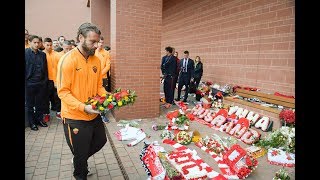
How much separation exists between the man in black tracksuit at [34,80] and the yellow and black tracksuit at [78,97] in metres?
3.65

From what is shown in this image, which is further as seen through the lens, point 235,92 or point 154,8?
point 235,92

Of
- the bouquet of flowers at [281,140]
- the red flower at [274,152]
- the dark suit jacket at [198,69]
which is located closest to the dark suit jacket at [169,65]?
the dark suit jacket at [198,69]

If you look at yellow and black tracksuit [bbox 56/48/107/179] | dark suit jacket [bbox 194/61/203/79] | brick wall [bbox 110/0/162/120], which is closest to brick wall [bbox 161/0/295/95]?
dark suit jacket [bbox 194/61/203/79]

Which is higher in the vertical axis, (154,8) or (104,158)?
(154,8)

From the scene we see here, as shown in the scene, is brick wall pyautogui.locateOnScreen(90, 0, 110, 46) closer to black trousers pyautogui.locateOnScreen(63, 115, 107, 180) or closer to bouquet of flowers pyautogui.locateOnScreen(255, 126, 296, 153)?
bouquet of flowers pyautogui.locateOnScreen(255, 126, 296, 153)

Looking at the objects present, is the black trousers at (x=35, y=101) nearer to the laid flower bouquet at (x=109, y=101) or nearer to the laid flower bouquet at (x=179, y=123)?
the laid flower bouquet at (x=179, y=123)

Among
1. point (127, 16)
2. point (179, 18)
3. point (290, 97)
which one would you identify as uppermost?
point (179, 18)

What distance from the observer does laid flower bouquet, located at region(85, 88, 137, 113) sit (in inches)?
124

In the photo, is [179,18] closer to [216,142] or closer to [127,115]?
[127,115]

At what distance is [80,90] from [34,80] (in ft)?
A: 12.6

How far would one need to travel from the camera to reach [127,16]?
285 inches
